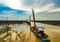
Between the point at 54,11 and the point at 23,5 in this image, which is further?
the point at 54,11

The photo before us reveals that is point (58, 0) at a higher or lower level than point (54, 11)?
higher

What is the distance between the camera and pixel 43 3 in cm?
447

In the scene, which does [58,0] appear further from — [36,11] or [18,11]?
[18,11]

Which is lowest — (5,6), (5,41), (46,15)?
(5,41)

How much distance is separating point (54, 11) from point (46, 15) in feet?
1.07

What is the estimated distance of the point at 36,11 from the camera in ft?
15.0

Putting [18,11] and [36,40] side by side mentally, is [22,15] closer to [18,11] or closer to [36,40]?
[18,11]

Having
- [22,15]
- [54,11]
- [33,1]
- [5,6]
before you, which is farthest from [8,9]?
[54,11]

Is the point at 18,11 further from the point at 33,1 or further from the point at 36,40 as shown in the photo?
the point at 36,40

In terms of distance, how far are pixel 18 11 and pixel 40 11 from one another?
764 mm

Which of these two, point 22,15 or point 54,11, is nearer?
point 22,15

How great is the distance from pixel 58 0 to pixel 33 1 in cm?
96

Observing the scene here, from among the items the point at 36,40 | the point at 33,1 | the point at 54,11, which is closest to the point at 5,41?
the point at 36,40

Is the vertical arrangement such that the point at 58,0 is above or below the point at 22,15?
above
